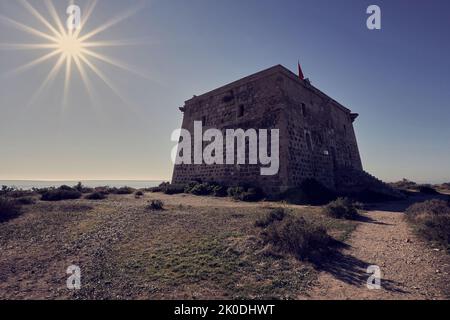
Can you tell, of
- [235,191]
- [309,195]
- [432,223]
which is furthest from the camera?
[235,191]

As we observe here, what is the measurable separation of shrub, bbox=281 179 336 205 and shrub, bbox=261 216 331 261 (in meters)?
7.43

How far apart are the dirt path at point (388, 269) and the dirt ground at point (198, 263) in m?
0.02

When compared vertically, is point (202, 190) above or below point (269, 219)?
above

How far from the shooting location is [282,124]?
1623cm

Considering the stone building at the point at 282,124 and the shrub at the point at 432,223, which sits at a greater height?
the stone building at the point at 282,124

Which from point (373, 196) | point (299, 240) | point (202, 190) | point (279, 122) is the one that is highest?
point (279, 122)

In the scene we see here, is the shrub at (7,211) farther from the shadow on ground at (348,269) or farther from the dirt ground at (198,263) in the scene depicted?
the shadow on ground at (348,269)

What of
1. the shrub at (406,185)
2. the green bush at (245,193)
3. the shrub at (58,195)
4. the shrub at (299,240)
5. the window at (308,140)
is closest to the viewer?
the shrub at (299,240)

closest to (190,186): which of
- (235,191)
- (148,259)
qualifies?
(235,191)

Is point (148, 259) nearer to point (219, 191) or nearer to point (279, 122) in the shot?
point (219, 191)

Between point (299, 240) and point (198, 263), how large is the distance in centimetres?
244

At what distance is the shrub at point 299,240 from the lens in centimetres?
542

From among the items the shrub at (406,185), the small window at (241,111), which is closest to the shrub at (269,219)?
the small window at (241,111)
